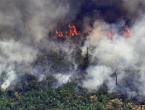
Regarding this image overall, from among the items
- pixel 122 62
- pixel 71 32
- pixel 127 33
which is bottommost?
pixel 122 62

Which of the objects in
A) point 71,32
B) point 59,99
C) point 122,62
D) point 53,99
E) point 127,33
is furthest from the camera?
point 71,32

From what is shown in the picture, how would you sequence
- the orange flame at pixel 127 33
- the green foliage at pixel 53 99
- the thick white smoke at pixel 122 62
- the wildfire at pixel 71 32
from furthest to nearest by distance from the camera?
the wildfire at pixel 71 32 → the orange flame at pixel 127 33 → the thick white smoke at pixel 122 62 → the green foliage at pixel 53 99

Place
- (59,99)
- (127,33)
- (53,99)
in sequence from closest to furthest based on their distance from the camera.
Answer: (53,99)
(59,99)
(127,33)

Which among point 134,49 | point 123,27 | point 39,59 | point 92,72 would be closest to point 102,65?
point 92,72

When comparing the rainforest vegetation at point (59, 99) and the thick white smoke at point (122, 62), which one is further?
the thick white smoke at point (122, 62)

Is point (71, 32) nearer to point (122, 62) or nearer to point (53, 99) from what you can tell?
point (122, 62)

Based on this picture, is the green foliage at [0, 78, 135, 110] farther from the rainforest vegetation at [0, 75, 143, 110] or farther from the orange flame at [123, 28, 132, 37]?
the orange flame at [123, 28, 132, 37]

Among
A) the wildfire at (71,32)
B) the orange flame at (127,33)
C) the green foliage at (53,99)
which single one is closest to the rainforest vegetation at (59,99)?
the green foliage at (53,99)

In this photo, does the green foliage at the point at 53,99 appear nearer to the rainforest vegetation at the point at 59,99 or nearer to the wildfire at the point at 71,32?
the rainforest vegetation at the point at 59,99

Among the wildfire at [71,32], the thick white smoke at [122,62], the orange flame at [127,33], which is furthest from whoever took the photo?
the wildfire at [71,32]

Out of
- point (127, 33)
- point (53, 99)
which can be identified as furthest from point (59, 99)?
point (127, 33)

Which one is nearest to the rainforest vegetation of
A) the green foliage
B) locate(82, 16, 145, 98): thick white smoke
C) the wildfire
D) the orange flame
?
the green foliage

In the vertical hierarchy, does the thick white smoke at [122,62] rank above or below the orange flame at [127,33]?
below
